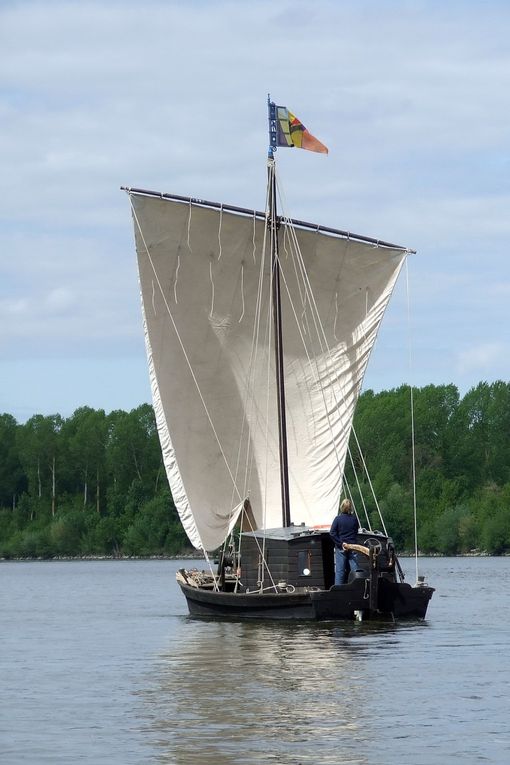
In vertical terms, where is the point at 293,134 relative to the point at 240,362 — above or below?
above

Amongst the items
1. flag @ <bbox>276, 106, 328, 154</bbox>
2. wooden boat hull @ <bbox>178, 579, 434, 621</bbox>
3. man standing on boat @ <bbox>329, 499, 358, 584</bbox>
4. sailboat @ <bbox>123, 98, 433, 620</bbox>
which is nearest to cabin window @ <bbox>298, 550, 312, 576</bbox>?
wooden boat hull @ <bbox>178, 579, 434, 621</bbox>

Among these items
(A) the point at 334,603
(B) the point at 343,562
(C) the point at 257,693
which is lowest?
(C) the point at 257,693

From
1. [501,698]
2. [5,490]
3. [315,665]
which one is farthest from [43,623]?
[5,490]

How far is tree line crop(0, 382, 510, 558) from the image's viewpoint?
11688 centimetres

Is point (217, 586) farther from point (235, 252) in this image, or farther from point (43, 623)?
point (235, 252)

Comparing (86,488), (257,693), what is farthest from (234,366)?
(86,488)

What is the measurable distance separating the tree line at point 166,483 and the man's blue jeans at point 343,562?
77011 millimetres

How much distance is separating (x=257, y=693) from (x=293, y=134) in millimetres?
24031

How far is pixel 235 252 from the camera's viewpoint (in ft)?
135

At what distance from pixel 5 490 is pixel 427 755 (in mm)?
137732

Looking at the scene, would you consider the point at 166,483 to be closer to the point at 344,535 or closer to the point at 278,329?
the point at 278,329

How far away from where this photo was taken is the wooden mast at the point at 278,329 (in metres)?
38.7

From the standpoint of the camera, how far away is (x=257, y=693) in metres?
20.8

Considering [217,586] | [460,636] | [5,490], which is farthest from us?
[5,490]
